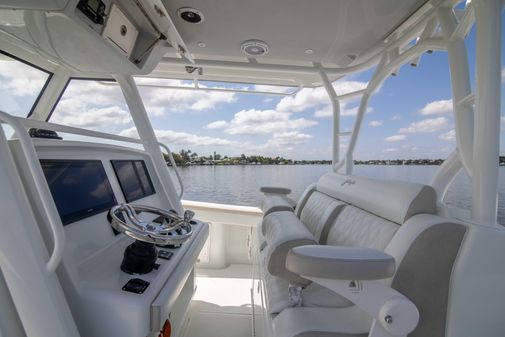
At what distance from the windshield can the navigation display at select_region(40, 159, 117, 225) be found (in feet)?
2.01

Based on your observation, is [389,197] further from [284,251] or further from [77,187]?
[77,187]

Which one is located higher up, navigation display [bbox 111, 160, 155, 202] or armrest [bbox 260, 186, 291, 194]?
navigation display [bbox 111, 160, 155, 202]

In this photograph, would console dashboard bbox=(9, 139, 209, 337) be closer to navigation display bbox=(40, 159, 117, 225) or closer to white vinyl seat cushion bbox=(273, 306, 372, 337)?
navigation display bbox=(40, 159, 117, 225)

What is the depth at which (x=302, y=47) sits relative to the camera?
6.77ft

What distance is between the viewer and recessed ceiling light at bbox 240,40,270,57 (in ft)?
6.56

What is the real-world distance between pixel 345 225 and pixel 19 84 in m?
2.23

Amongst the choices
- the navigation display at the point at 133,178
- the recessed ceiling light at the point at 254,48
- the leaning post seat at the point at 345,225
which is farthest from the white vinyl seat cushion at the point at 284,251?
the recessed ceiling light at the point at 254,48

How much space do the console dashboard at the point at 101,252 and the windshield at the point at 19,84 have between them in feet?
1.98

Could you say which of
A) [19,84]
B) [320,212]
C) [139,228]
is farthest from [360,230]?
[19,84]

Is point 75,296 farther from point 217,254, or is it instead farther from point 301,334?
point 217,254

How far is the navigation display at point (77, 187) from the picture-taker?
105cm

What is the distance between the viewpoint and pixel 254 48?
2092mm

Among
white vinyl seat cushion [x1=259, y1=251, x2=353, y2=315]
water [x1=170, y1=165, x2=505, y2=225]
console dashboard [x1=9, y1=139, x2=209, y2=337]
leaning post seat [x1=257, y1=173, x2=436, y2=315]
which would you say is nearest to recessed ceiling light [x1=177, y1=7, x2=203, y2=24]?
console dashboard [x1=9, y1=139, x2=209, y2=337]

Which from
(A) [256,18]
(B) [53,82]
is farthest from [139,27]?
(B) [53,82]
